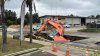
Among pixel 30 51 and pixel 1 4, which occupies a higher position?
pixel 1 4

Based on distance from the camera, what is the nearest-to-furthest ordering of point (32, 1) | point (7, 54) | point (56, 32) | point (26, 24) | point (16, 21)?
point (7, 54) → point (32, 1) → point (56, 32) → point (26, 24) → point (16, 21)

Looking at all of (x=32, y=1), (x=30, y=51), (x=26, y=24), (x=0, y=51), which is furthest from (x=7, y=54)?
(x=26, y=24)

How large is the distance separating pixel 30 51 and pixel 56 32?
15.5m

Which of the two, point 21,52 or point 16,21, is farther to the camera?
point 16,21

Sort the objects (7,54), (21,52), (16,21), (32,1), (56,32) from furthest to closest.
A: 1. (16,21)
2. (56,32)
3. (32,1)
4. (21,52)
5. (7,54)

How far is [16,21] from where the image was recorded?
93.7m

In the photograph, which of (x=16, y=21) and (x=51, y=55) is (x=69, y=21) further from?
(x=51, y=55)

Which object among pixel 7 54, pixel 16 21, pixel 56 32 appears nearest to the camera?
pixel 7 54

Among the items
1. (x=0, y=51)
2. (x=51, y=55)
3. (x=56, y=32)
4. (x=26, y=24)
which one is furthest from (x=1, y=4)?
(x=26, y=24)

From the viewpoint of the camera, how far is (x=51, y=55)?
20.0m

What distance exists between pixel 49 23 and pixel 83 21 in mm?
59091

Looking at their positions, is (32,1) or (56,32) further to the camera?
(56,32)

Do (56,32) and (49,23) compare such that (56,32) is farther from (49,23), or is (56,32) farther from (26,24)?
(26,24)

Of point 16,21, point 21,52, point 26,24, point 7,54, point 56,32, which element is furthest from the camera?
point 16,21
